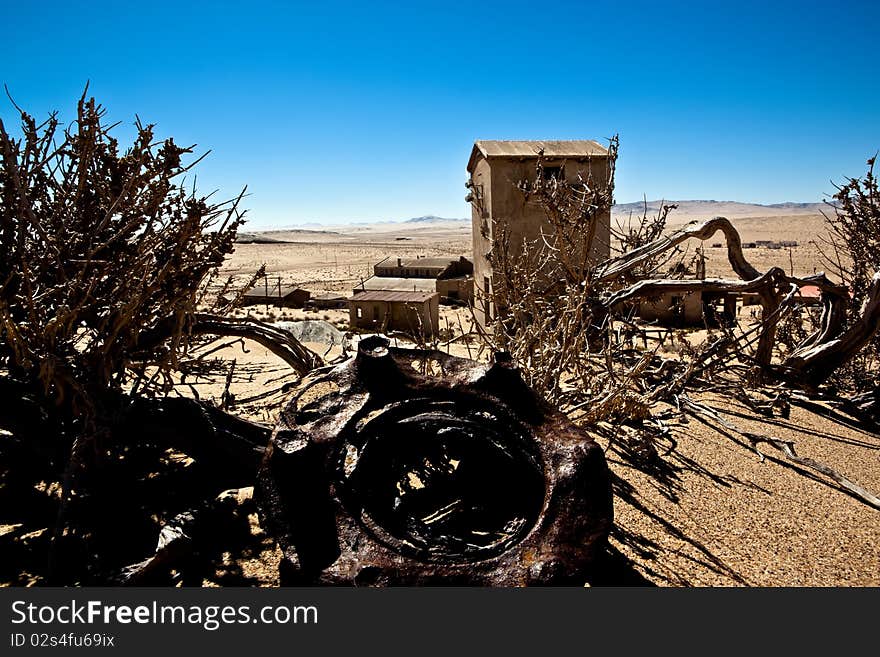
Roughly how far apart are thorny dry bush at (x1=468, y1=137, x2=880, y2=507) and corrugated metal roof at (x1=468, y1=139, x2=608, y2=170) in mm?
6724

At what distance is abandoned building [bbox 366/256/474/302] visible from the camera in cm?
2139

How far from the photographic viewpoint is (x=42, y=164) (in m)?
3.48

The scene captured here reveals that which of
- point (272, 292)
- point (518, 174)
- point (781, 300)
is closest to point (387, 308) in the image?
point (518, 174)

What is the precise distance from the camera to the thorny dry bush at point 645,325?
194 inches

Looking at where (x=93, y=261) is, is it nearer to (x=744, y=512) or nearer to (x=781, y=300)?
(x=744, y=512)

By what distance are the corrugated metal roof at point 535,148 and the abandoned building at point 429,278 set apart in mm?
5656

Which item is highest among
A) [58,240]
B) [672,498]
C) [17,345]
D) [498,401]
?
[58,240]

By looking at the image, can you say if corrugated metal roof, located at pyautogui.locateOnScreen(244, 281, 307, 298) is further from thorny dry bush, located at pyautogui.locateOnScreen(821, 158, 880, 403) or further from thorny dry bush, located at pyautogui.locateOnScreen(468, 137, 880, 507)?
thorny dry bush, located at pyautogui.locateOnScreen(821, 158, 880, 403)

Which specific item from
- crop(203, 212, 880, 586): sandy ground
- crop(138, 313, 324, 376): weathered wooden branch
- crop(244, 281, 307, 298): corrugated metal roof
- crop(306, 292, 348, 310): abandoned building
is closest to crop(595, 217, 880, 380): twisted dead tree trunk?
crop(203, 212, 880, 586): sandy ground

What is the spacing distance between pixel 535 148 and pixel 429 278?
11.6 m

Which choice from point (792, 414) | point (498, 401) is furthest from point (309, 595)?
point (792, 414)

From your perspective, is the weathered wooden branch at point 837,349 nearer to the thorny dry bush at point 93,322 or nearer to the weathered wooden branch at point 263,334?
the weathered wooden branch at point 263,334

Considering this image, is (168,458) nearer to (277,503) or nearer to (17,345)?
(17,345)

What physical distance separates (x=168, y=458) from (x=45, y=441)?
0.98 m
